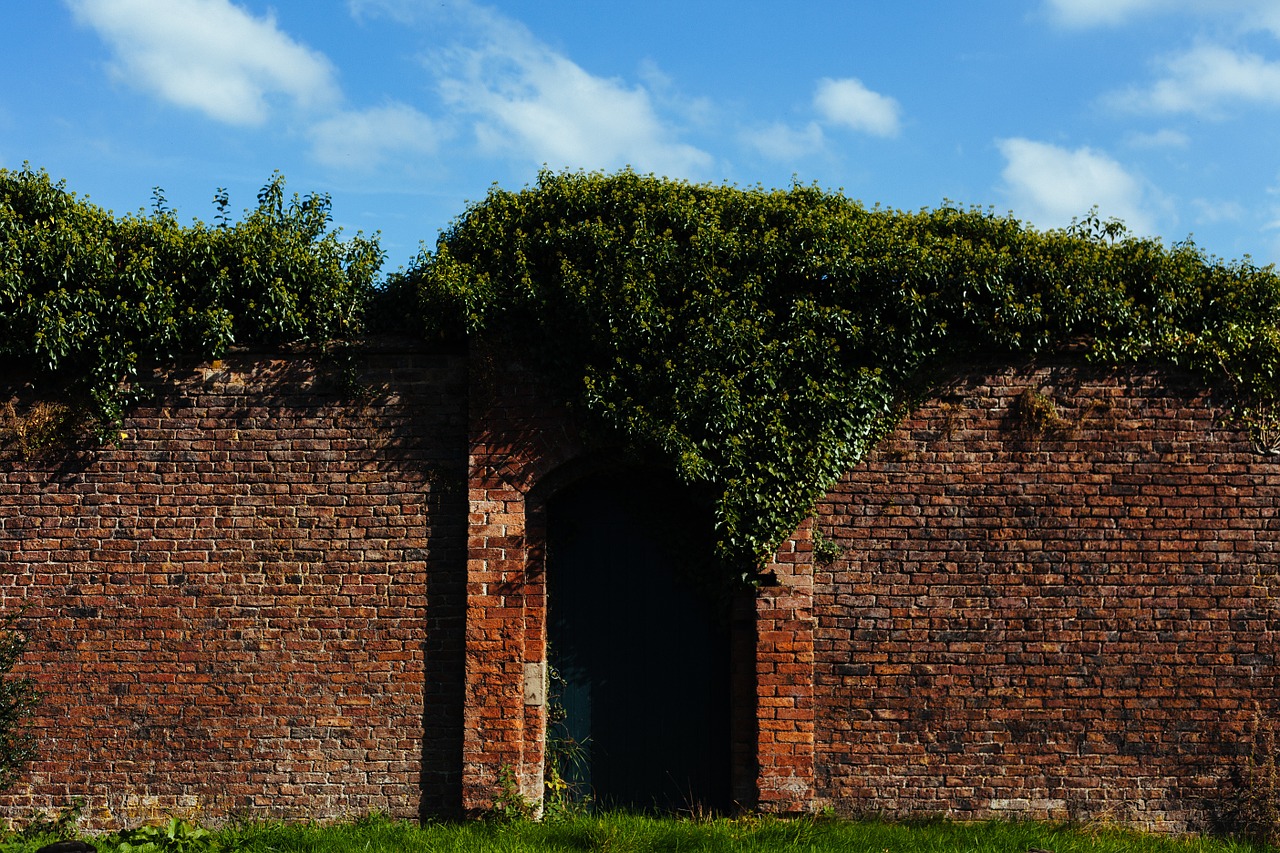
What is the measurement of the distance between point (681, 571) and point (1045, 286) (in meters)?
3.71

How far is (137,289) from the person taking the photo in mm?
8188

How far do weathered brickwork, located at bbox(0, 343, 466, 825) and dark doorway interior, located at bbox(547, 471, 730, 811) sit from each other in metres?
0.90

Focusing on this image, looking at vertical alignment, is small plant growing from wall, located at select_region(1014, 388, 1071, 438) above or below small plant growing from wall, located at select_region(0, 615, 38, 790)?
above

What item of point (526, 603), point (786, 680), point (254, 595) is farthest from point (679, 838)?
point (254, 595)

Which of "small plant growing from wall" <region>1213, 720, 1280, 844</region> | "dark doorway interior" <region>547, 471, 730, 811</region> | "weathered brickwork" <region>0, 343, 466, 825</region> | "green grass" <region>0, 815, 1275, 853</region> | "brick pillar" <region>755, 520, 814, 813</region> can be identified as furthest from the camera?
"dark doorway interior" <region>547, 471, 730, 811</region>

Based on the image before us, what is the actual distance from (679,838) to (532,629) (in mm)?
1920

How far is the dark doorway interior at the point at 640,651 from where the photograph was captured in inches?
326

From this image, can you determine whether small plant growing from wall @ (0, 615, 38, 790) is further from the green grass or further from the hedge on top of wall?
the hedge on top of wall

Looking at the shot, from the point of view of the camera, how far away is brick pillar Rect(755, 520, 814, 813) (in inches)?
308

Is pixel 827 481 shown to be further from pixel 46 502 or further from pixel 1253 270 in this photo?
pixel 46 502

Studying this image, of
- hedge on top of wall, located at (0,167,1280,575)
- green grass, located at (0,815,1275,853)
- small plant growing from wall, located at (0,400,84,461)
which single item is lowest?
green grass, located at (0,815,1275,853)

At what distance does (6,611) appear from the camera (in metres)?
8.21

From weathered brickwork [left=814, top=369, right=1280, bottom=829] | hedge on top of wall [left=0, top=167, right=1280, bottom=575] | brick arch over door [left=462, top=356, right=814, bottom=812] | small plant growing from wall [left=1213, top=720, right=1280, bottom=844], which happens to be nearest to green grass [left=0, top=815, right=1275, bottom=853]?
small plant growing from wall [left=1213, top=720, right=1280, bottom=844]

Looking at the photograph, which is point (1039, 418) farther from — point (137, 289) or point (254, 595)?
point (137, 289)
